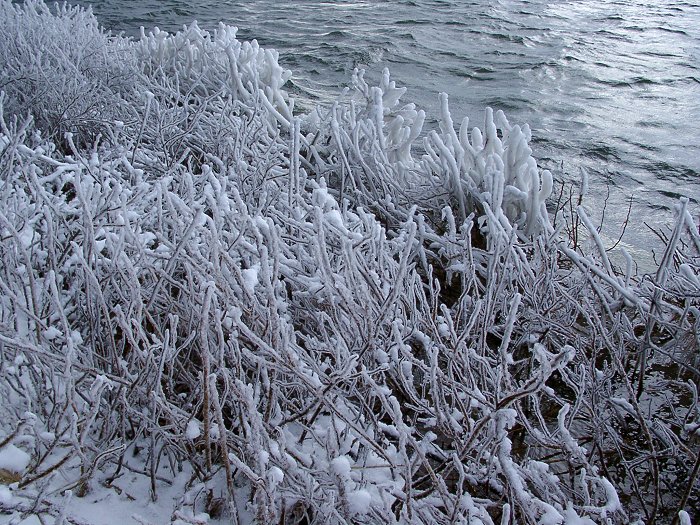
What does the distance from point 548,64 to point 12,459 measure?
20.7ft

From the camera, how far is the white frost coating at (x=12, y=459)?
1.37 metres

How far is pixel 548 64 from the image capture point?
21.3 ft

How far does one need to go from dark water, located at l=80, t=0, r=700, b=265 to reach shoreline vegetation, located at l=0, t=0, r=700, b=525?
134 centimetres

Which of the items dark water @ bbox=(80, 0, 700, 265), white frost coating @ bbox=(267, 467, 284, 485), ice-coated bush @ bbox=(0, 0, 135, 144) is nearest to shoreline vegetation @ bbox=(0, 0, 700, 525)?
white frost coating @ bbox=(267, 467, 284, 485)

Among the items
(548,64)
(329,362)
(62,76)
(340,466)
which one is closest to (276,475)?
(340,466)

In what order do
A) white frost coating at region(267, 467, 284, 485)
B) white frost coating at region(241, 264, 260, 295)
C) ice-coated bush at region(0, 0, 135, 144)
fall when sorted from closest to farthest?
white frost coating at region(267, 467, 284, 485) → white frost coating at region(241, 264, 260, 295) → ice-coated bush at region(0, 0, 135, 144)

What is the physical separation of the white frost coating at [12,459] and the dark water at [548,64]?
2.91 metres

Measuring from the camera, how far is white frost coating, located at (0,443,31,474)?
1373mm

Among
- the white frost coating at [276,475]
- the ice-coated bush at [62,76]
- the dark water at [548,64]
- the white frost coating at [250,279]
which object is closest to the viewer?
the white frost coating at [276,475]

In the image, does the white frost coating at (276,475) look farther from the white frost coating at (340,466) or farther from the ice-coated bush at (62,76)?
the ice-coated bush at (62,76)

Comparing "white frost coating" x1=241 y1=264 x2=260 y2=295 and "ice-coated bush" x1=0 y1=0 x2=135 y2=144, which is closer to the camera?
"white frost coating" x1=241 y1=264 x2=260 y2=295

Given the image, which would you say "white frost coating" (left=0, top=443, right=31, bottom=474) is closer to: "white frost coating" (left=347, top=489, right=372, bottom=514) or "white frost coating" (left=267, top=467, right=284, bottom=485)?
"white frost coating" (left=267, top=467, right=284, bottom=485)

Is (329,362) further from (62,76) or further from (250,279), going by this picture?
(62,76)

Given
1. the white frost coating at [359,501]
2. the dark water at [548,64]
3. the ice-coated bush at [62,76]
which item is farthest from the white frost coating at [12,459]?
the dark water at [548,64]
